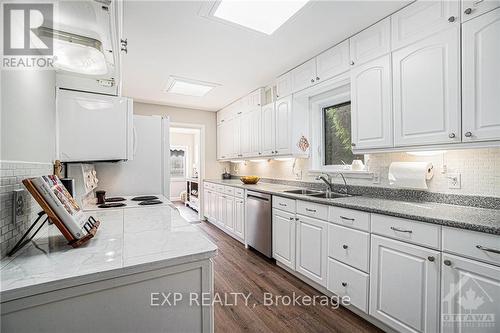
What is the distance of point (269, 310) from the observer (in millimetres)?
1916

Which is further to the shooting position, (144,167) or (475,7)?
(144,167)

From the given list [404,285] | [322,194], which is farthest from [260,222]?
[404,285]

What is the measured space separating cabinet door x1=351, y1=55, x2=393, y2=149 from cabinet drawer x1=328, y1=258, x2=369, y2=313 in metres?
1.06

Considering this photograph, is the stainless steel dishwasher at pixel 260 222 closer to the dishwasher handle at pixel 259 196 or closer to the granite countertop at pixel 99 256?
the dishwasher handle at pixel 259 196

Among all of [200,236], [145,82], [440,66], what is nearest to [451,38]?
[440,66]

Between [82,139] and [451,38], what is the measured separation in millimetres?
2596

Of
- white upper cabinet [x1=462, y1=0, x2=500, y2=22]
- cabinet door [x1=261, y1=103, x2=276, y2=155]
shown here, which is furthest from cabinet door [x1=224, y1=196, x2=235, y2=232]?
white upper cabinet [x1=462, y1=0, x2=500, y2=22]

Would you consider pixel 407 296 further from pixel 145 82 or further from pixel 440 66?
pixel 145 82

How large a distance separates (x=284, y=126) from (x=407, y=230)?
6.39ft

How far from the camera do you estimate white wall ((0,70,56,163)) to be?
0.91 m

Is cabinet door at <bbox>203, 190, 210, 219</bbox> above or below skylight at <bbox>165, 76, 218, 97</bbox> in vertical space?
below

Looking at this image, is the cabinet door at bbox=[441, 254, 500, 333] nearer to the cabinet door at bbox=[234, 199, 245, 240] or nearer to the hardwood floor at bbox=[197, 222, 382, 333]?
the hardwood floor at bbox=[197, 222, 382, 333]

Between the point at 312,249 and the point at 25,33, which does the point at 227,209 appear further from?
the point at 25,33

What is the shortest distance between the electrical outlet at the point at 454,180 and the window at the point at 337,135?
2.86 feet
